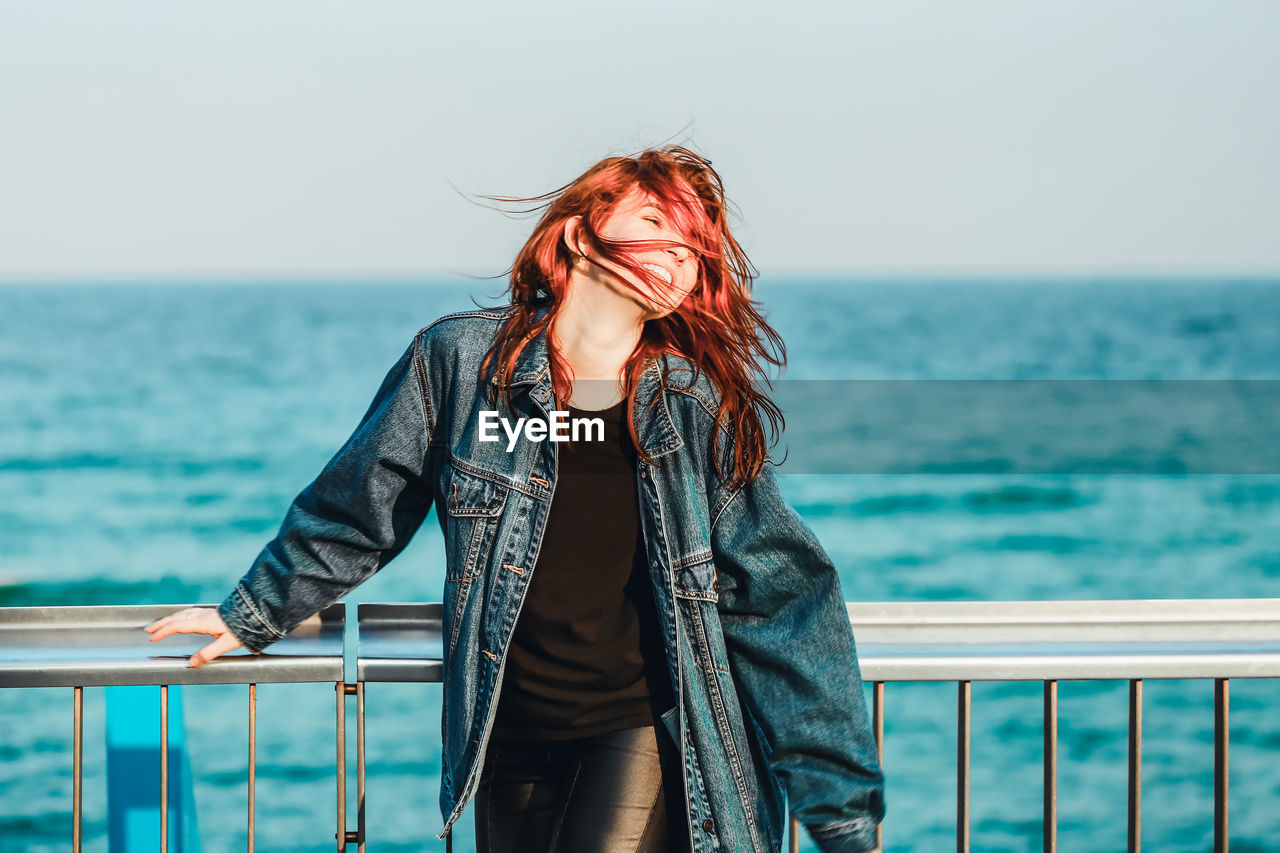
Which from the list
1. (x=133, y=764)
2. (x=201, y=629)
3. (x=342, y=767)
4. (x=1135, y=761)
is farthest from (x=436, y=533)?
(x=1135, y=761)

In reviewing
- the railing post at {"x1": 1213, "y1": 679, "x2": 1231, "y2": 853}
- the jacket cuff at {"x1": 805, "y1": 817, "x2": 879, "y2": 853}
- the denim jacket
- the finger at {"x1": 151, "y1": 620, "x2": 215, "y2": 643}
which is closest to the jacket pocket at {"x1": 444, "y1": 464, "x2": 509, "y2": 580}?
the denim jacket

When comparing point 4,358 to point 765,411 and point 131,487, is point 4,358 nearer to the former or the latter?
point 131,487

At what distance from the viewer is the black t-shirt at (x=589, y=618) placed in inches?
74.8

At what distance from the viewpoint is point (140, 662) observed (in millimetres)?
2090

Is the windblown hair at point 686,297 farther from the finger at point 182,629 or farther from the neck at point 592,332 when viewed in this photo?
the finger at point 182,629

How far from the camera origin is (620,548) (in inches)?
77.3

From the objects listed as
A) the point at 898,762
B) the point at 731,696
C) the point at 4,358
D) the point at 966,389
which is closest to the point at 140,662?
the point at 731,696

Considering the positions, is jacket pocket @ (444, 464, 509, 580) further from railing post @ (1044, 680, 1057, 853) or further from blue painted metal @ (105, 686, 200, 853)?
railing post @ (1044, 680, 1057, 853)

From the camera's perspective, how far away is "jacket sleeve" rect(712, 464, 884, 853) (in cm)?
194

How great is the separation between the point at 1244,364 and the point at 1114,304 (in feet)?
53.7

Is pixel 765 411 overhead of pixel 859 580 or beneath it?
overhead

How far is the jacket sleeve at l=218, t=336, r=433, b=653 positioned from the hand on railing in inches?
0.7

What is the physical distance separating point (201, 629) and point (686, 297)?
100 cm

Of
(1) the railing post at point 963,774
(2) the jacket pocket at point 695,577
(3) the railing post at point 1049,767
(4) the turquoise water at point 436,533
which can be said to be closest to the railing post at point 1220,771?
(3) the railing post at point 1049,767
